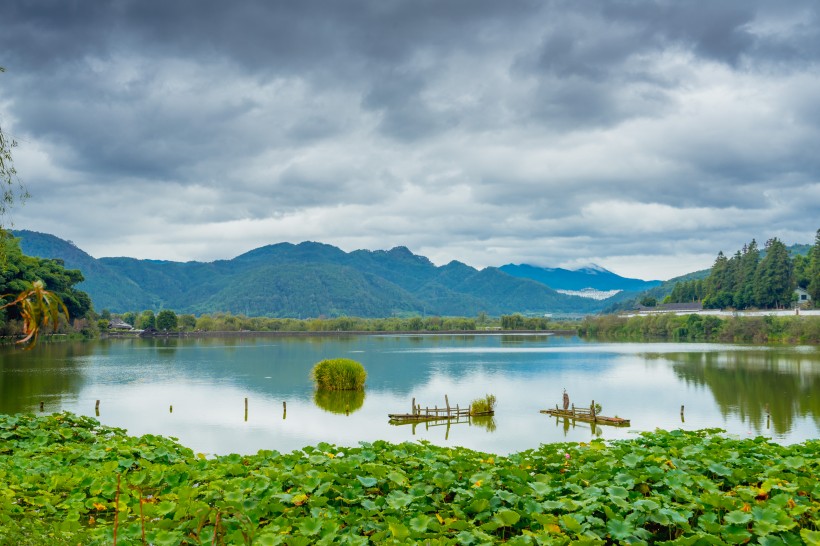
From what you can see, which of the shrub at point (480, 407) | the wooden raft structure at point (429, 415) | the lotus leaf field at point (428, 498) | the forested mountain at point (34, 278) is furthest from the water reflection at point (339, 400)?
the forested mountain at point (34, 278)

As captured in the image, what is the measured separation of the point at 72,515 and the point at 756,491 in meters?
8.91

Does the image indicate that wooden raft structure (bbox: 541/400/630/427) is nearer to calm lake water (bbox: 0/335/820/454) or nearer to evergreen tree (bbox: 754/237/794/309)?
calm lake water (bbox: 0/335/820/454)

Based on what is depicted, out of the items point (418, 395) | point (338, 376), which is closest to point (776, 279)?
point (418, 395)

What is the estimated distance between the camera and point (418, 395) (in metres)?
44.3

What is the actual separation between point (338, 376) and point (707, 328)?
8982 centimetres

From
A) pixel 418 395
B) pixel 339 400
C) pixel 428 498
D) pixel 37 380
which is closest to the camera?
pixel 428 498

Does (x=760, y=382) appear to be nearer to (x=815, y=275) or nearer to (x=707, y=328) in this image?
(x=815, y=275)

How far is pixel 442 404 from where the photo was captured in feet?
132

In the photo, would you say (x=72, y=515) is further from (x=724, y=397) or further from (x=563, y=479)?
(x=724, y=397)

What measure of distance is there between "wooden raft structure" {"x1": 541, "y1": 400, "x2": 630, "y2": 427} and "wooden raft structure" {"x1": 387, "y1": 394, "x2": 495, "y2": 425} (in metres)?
3.66

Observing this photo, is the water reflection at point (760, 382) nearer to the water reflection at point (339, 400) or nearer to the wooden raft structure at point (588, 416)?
the wooden raft structure at point (588, 416)

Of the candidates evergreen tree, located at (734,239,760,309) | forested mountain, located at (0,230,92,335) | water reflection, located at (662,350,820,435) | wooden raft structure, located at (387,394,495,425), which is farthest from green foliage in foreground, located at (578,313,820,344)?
forested mountain, located at (0,230,92,335)

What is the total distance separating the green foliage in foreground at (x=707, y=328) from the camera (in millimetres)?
92625

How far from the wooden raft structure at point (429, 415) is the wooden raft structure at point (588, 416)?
12.0 feet
